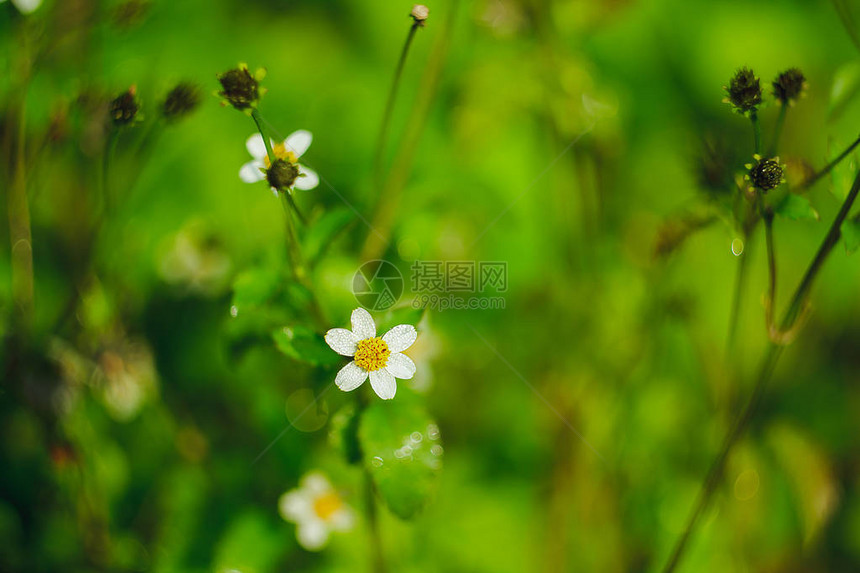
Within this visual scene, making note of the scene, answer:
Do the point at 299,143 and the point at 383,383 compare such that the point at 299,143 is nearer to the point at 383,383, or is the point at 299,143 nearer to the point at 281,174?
the point at 281,174

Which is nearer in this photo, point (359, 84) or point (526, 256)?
point (526, 256)

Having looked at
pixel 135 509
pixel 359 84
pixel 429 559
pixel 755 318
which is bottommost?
pixel 429 559

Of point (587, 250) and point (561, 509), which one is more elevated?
point (587, 250)

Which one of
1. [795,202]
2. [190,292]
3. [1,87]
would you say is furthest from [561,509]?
[1,87]

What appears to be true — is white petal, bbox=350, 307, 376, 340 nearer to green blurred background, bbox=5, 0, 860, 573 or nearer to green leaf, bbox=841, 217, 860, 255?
green blurred background, bbox=5, 0, 860, 573

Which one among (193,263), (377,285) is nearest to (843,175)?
(377,285)

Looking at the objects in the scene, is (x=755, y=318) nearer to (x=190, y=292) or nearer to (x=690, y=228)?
(x=690, y=228)

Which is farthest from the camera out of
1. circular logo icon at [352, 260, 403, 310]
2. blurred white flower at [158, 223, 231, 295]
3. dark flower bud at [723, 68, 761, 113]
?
blurred white flower at [158, 223, 231, 295]

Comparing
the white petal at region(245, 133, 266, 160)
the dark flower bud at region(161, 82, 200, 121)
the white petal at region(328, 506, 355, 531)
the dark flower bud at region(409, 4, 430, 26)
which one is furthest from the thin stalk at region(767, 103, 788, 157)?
the white petal at region(328, 506, 355, 531)
